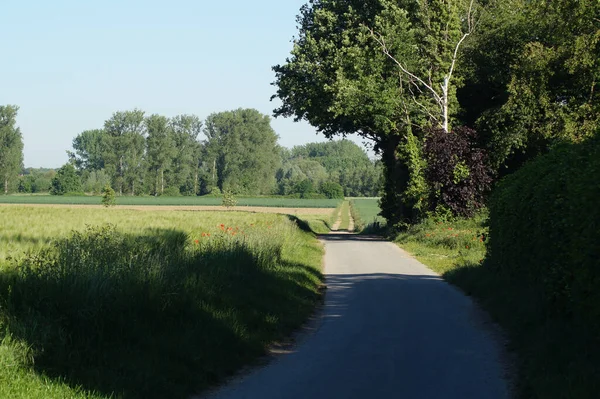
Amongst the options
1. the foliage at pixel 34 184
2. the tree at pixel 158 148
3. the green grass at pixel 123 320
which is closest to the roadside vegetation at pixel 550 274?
the green grass at pixel 123 320

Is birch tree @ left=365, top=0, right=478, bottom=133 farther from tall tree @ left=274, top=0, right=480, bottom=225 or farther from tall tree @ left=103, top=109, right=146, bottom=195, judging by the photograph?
tall tree @ left=103, top=109, right=146, bottom=195

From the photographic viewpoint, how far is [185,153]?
154m

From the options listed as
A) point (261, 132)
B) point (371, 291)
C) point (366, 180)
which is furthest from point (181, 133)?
point (371, 291)

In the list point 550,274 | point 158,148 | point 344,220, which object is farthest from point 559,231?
point 158,148

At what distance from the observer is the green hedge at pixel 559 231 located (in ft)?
28.6

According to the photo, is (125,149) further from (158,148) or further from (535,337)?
(535,337)

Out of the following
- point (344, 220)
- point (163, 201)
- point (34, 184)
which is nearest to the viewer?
point (344, 220)

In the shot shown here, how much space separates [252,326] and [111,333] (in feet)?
10.6

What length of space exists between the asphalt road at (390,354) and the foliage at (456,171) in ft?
64.2

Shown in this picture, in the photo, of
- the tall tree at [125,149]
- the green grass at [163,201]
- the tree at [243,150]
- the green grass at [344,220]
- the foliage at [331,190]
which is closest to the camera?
the green grass at [344,220]

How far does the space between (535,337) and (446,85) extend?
98.5 feet

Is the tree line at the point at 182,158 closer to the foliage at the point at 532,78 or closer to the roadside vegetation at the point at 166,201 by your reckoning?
the roadside vegetation at the point at 166,201

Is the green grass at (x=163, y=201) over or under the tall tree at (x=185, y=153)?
under

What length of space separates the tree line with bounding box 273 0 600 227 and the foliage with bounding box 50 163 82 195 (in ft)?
402
